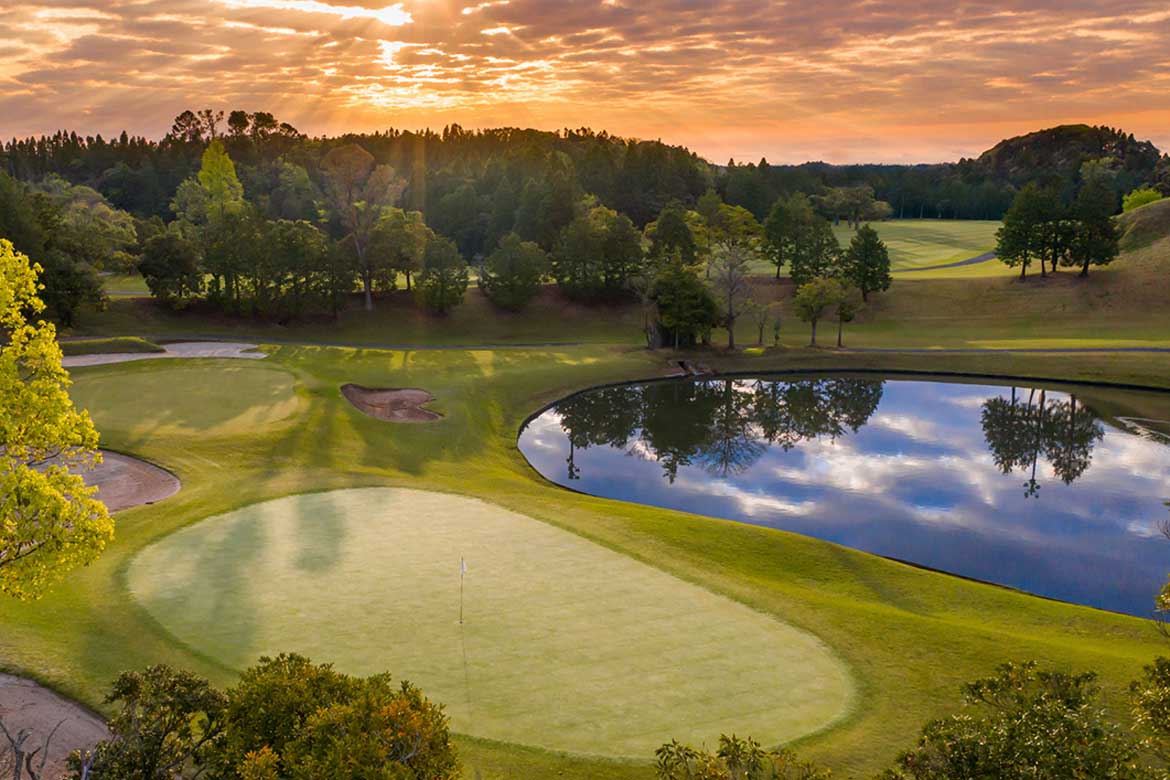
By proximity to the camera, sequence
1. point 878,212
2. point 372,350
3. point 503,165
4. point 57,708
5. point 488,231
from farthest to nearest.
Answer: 1. point 878,212
2. point 503,165
3. point 488,231
4. point 372,350
5. point 57,708

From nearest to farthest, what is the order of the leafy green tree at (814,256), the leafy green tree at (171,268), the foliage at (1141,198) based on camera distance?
the leafy green tree at (171,268) < the leafy green tree at (814,256) < the foliage at (1141,198)

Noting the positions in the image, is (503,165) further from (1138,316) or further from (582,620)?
(582,620)

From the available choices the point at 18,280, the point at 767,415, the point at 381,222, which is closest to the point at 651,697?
the point at 18,280

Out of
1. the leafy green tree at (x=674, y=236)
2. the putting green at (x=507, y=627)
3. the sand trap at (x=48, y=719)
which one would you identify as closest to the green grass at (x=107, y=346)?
the putting green at (x=507, y=627)

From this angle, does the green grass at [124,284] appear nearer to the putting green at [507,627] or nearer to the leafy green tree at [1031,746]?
the putting green at [507,627]

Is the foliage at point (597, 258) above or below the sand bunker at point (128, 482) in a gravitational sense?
above

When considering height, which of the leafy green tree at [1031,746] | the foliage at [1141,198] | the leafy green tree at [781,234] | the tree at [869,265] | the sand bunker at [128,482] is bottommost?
the sand bunker at [128,482]

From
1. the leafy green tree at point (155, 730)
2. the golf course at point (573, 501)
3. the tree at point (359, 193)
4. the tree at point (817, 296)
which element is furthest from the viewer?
the tree at point (359, 193)

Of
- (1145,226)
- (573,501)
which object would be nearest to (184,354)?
(573,501)

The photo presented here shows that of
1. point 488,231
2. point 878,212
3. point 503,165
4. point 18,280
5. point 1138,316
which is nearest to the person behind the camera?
point 18,280
